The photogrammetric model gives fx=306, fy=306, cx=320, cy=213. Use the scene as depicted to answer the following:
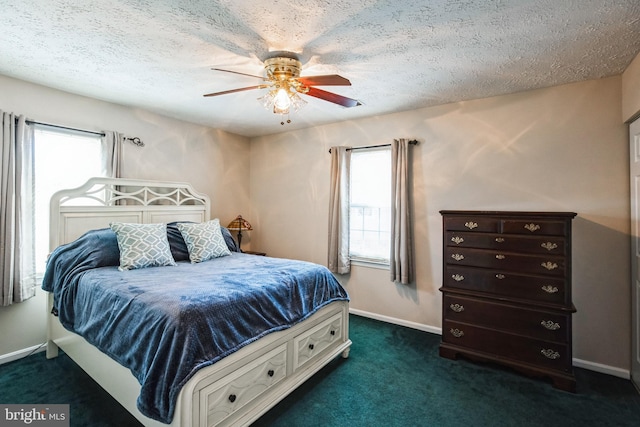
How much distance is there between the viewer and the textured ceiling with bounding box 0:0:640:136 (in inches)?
66.2

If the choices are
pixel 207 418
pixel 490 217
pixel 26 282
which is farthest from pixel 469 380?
pixel 26 282

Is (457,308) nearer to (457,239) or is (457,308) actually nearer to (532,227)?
(457,239)

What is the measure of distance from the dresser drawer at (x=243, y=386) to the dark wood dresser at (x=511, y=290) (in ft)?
5.20

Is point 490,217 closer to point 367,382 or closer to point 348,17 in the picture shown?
point 367,382

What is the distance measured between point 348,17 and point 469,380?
2728 millimetres

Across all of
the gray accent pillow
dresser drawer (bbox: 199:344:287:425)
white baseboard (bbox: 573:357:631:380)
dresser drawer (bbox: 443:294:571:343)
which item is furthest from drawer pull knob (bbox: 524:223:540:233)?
the gray accent pillow

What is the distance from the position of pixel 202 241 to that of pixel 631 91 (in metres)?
3.83

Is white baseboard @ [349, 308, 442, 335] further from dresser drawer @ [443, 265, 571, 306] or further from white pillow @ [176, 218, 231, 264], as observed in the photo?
white pillow @ [176, 218, 231, 264]

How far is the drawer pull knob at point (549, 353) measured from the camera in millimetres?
2330

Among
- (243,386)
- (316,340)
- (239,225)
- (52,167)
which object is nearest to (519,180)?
(316,340)

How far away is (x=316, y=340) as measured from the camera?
2455 millimetres

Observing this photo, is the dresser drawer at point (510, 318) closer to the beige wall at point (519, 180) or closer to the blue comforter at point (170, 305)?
the beige wall at point (519, 180)

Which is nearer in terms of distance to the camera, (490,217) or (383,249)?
(490,217)

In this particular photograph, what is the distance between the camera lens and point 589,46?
2.04m
